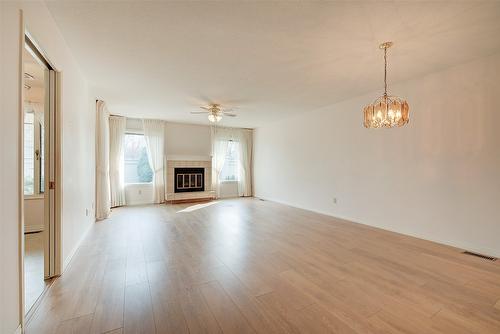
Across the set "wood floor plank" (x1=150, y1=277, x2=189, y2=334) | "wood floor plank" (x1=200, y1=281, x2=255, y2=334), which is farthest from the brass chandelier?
"wood floor plank" (x1=150, y1=277, x2=189, y2=334)

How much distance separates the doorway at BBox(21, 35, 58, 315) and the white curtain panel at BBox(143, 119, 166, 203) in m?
2.69

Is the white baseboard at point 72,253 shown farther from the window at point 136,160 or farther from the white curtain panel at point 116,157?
the window at point 136,160

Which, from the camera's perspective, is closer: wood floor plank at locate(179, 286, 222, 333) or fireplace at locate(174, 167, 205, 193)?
wood floor plank at locate(179, 286, 222, 333)

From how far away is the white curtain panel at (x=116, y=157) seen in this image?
237 inches

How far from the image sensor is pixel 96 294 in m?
1.99

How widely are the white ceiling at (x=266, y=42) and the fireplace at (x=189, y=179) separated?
336 cm

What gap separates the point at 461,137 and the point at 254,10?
336 cm

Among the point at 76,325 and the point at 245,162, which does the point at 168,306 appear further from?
the point at 245,162

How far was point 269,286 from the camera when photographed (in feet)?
7.00

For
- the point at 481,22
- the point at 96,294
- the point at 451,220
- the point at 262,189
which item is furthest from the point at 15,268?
the point at 262,189

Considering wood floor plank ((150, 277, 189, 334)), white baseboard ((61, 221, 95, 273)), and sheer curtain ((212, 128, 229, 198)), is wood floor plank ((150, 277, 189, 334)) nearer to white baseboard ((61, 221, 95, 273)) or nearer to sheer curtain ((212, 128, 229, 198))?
white baseboard ((61, 221, 95, 273))

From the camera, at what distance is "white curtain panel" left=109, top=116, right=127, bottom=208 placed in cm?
603

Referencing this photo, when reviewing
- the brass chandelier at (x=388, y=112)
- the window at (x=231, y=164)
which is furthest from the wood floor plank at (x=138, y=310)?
the window at (x=231, y=164)

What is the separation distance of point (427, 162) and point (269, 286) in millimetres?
3220
